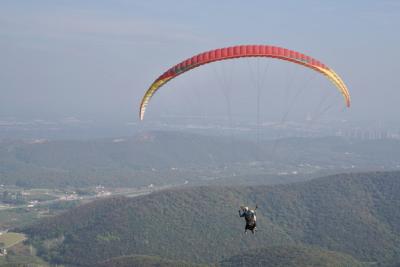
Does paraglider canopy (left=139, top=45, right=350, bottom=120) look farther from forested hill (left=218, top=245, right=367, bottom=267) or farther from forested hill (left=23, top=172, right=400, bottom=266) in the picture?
forested hill (left=23, top=172, right=400, bottom=266)

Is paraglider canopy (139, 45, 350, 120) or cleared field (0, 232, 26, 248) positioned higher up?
paraglider canopy (139, 45, 350, 120)

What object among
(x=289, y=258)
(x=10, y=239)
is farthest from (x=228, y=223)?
(x=10, y=239)

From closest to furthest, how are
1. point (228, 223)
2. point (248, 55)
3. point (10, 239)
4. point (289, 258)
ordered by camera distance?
point (248, 55) < point (289, 258) < point (228, 223) < point (10, 239)

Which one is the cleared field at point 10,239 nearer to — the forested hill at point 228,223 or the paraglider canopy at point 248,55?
the forested hill at point 228,223

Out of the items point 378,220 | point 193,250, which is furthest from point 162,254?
point 378,220

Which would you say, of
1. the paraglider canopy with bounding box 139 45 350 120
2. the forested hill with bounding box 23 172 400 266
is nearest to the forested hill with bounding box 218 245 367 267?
the forested hill with bounding box 23 172 400 266

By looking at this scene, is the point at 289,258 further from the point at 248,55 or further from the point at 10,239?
the point at 10,239

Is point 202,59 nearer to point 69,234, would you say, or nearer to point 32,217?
point 69,234
